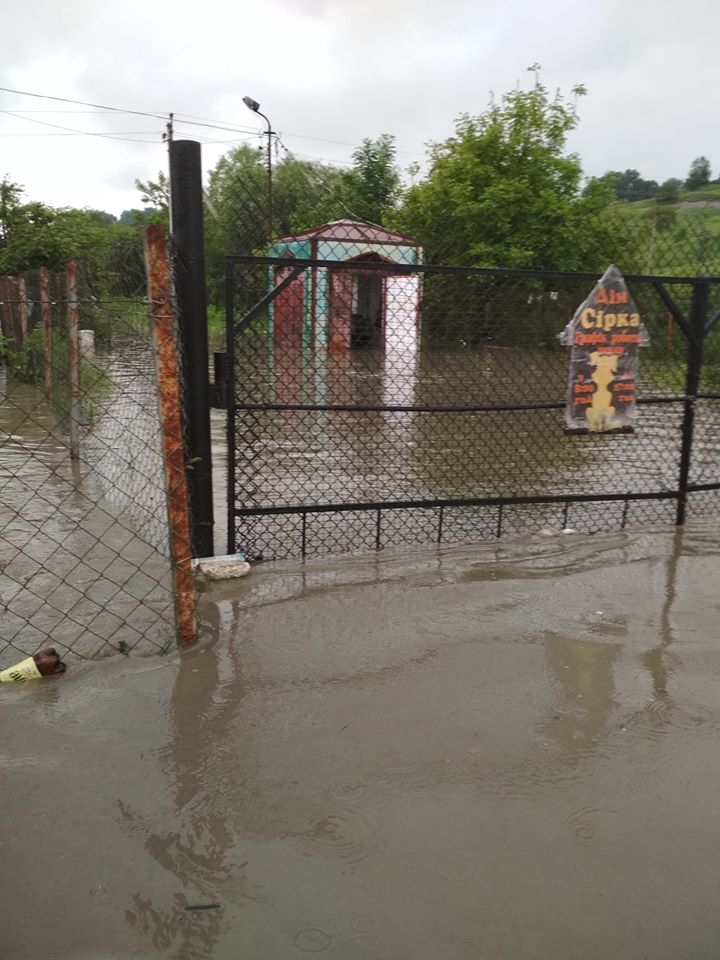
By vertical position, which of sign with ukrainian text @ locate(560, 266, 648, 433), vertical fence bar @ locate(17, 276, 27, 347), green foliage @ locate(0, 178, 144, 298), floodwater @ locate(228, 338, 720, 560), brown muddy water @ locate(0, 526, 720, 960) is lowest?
brown muddy water @ locate(0, 526, 720, 960)

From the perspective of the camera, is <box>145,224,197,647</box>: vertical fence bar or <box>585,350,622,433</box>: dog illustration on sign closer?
<box>145,224,197,647</box>: vertical fence bar

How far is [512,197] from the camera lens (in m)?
19.9

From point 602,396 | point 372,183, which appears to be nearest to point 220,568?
point 602,396

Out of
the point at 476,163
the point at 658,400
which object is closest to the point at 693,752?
the point at 658,400

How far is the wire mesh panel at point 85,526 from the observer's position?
3773 millimetres

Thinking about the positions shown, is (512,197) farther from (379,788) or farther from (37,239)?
(379,788)

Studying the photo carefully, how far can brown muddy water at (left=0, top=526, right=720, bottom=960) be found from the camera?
2021mm

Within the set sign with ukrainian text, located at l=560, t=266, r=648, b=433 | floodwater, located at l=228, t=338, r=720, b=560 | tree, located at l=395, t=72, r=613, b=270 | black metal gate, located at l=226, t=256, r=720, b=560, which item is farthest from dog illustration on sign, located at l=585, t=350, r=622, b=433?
tree, located at l=395, t=72, r=613, b=270

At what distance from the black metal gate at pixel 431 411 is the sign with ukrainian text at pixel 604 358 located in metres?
0.22

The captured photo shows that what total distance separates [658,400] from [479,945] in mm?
4281

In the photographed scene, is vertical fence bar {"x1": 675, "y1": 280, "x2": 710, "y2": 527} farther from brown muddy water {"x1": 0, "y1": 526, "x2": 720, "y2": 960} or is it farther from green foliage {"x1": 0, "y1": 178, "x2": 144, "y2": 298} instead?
green foliage {"x1": 0, "y1": 178, "x2": 144, "y2": 298}

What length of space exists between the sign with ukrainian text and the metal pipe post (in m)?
2.30

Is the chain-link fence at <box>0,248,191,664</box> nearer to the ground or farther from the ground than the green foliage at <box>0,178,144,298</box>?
nearer to the ground

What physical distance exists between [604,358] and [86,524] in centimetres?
380
